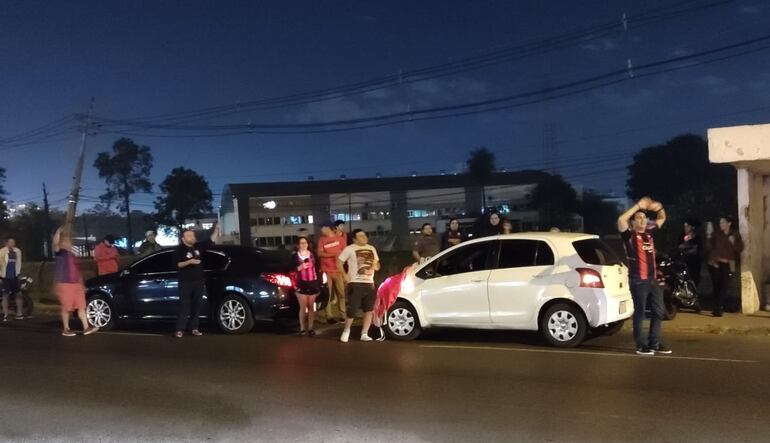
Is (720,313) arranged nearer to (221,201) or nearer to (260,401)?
(260,401)

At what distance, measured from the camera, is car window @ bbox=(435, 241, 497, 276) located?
970 centimetres

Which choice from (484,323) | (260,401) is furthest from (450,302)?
(260,401)

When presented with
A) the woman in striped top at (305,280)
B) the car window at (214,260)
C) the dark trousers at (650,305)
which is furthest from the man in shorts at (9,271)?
the dark trousers at (650,305)

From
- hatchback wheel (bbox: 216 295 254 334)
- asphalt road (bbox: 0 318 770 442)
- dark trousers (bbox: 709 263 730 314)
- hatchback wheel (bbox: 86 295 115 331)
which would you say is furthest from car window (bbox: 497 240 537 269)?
hatchback wheel (bbox: 86 295 115 331)

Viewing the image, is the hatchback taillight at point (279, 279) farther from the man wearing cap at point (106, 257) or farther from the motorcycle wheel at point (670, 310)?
the motorcycle wheel at point (670, 310)

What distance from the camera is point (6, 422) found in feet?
20.5

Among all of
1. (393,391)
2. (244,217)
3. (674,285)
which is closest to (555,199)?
(244,217)

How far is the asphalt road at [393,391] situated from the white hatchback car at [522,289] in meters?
0.34

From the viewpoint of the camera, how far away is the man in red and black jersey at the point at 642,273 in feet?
27.0

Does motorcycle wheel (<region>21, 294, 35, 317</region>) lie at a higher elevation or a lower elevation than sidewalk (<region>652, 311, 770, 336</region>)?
higher

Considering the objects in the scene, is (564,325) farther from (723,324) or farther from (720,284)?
(720,284)

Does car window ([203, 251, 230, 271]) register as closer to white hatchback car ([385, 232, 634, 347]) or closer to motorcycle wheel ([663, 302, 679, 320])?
white hatchback car ([385, 232, 634, 347])

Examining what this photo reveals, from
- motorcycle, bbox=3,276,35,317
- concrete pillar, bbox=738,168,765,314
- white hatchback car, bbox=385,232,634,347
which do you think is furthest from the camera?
motorcycle, bbox=3,276,35,317

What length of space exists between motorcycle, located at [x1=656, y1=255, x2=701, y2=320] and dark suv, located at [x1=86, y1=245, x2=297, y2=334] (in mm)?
5909
